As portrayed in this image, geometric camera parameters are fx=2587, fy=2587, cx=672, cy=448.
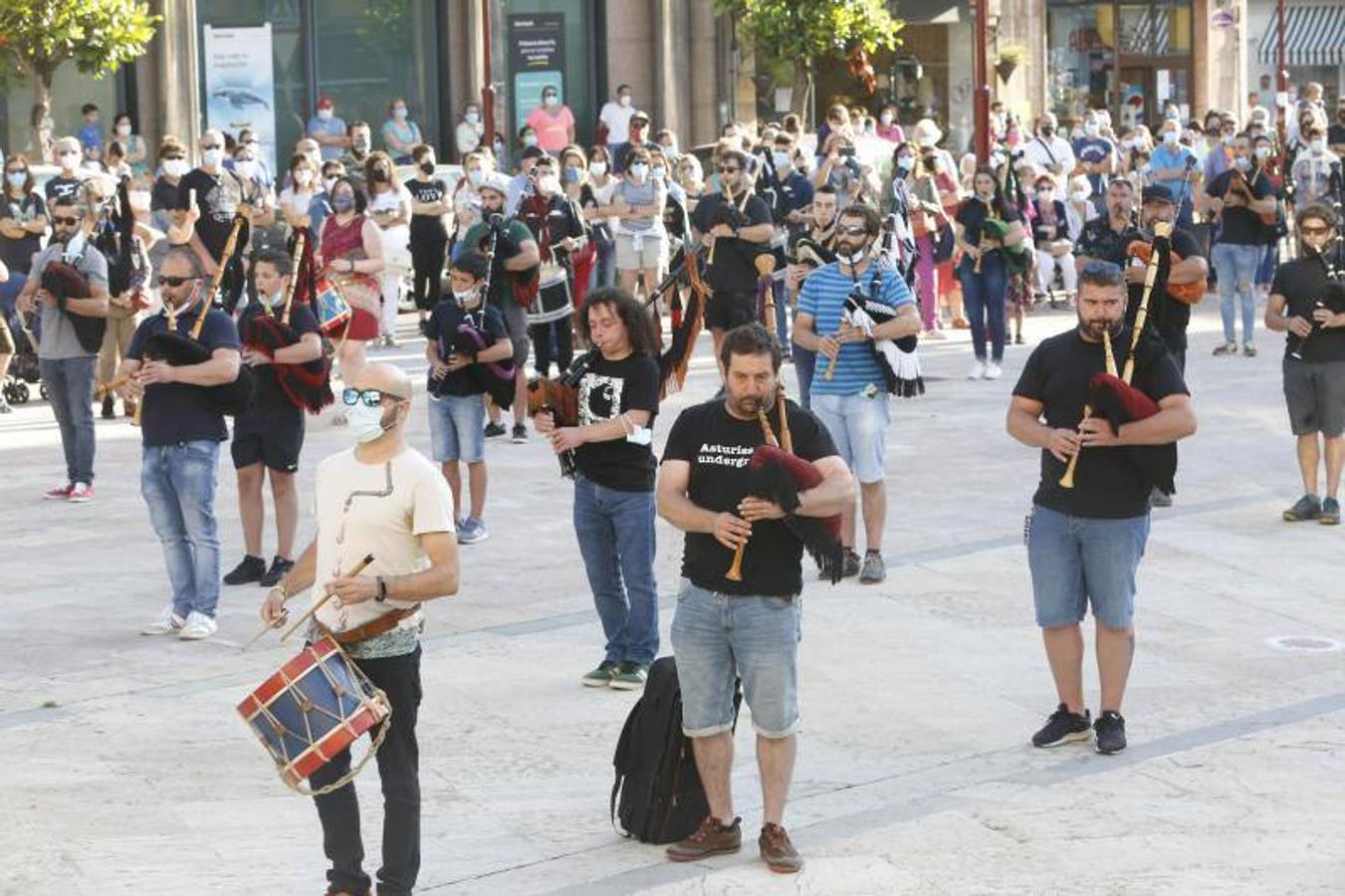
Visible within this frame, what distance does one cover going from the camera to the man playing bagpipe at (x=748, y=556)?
8539mm

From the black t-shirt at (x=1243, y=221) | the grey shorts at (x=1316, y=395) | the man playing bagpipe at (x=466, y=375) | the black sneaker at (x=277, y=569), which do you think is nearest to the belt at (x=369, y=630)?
the black sneaker at (x=277, y=569)

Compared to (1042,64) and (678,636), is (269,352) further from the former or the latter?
(1042,64)

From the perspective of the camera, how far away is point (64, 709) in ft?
36.1

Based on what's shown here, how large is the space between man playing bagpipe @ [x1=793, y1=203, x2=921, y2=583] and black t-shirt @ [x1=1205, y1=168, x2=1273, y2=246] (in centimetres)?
1035

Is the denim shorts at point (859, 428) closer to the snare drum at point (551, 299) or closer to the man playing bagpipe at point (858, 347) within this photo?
the man playing bagpipe at point (858, 347)

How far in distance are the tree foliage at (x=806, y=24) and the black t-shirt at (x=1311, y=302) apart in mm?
21361

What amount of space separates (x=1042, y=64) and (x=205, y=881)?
126 ft

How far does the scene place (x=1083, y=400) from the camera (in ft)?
33.1

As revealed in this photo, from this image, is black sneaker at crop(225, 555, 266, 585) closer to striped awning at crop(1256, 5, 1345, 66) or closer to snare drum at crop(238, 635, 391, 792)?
snare drum at crop(238, 635, 391, 792)

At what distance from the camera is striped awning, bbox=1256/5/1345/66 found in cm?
5244

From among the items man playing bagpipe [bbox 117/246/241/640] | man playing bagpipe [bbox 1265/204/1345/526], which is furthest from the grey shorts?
man playing bagpipe [bbox 117/246/241/640]

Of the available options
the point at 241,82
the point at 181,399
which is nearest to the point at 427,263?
the point at 241,82

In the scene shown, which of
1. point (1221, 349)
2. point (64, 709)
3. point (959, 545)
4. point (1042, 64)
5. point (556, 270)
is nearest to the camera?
point (64, 709)

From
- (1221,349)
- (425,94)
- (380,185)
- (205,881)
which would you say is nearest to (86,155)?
(380,185)
